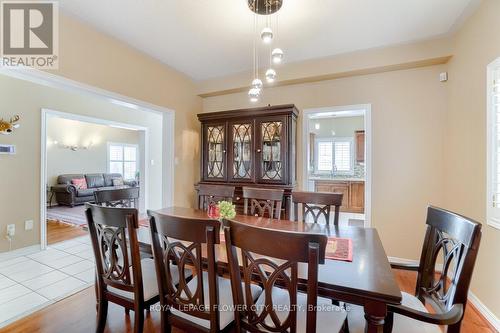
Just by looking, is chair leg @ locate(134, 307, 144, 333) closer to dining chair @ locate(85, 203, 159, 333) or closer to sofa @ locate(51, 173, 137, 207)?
dining chair @ locate(85, 203, 159, 333)

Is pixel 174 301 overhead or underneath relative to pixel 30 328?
overhead

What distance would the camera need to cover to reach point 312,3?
2154mm

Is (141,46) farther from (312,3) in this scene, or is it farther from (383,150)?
(383,150)

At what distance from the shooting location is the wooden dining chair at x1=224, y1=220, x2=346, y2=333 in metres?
0.93

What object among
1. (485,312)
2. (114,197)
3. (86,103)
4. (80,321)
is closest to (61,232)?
(86,103)

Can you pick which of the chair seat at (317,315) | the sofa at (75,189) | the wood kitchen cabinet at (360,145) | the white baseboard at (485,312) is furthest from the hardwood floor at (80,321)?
the sofa at (75,189)

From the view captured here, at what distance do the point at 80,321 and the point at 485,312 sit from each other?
3374mm

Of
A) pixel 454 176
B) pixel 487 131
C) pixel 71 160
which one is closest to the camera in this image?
pixel 487 131

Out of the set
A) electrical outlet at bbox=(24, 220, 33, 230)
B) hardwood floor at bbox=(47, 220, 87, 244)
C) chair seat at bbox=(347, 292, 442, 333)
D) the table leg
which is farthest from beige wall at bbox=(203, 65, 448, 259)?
hardwood floor at bbox=(47, 220, 87, 244)

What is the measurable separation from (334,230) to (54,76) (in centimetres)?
285

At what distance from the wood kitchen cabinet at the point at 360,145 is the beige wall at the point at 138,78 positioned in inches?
196

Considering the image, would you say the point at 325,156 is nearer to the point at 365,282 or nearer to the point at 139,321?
the point at 365,282

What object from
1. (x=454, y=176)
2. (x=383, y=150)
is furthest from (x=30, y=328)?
(x=454, y=176)

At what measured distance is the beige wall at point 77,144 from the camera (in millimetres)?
7238
